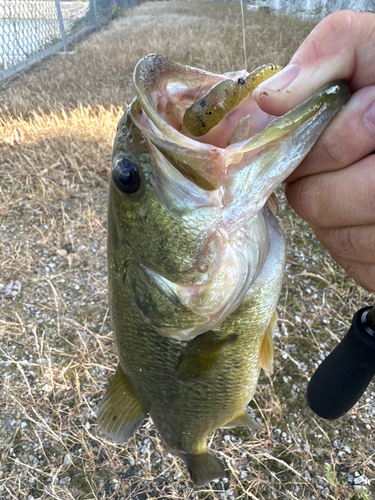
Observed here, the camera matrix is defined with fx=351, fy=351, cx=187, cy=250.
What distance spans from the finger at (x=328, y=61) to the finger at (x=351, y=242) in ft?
1.20

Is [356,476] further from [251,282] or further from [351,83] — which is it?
[351,83]

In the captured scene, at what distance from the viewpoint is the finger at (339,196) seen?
32.1 inches

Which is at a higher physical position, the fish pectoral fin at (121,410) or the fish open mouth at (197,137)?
the fish open mouth at (197,137)

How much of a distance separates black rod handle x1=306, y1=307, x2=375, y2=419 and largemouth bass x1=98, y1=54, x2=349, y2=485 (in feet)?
1.26

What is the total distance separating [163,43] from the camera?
742 centimetres

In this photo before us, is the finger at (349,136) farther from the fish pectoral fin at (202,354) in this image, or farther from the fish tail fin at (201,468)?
the fish tail fin at (201,468)

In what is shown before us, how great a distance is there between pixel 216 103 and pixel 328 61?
0.84 ft

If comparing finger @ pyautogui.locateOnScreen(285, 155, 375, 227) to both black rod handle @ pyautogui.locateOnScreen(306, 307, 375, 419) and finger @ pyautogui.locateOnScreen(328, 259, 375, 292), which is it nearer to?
finger @ pyautogui.locateOnScreen(328, 259, 375, 292)

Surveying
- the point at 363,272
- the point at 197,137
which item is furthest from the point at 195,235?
the point at 363,272

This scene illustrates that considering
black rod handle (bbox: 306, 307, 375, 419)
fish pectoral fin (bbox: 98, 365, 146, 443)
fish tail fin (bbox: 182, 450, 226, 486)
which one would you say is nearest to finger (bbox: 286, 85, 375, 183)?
black rod handle (bbox: 306, 307, 375, 419)

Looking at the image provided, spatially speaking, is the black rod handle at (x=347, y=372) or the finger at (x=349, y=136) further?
the black rod handle at (x=347, y=372)

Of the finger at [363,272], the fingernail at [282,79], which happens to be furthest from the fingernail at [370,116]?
the finger at [363,272]

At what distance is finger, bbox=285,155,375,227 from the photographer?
0.82 meters

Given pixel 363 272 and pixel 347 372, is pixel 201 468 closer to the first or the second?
pixel 347 372
